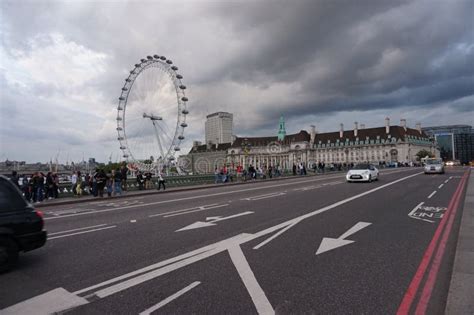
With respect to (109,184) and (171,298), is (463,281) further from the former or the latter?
(109,184)

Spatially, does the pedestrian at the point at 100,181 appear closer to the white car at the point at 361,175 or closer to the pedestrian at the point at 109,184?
the pedestrian at the point at 109,184

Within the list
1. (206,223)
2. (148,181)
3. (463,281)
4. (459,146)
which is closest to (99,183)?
(148,181)

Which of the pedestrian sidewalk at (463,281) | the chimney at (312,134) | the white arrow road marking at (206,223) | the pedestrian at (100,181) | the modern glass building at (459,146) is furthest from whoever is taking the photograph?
the chimney at (312,134)

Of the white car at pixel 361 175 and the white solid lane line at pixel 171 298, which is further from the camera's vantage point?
the white car at pixel 361 175

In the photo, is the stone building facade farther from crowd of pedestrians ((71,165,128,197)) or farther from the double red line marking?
the double red line marking

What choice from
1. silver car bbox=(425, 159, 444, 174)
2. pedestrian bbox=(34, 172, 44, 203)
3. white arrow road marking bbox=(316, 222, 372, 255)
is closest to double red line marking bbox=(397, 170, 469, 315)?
white arrow road marking bbox=(316, 222, 372, 255)

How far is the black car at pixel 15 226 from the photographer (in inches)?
214

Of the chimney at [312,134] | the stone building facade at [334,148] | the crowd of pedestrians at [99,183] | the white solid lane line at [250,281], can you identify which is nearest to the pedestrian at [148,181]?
the crowd of pedestrians at [99,183]

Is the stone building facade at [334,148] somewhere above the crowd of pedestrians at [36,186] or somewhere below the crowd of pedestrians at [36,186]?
above

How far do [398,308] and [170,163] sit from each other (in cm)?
4536

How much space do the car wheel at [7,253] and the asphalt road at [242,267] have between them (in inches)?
7.6

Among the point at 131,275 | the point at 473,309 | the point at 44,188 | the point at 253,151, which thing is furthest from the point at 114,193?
the point at 253,151

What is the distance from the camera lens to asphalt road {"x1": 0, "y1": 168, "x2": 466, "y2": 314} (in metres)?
4.00

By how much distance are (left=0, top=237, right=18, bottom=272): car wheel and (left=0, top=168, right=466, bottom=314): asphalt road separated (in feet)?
0.64
